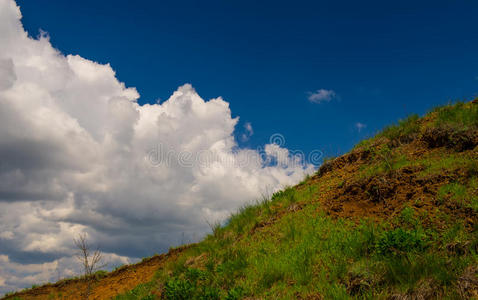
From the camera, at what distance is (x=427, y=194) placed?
758 cm

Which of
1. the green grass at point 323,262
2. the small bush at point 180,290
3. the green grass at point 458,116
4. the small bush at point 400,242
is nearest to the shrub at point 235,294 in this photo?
the green grass at point 323,262

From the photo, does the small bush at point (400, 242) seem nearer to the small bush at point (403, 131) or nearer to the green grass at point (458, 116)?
the green grass at point (458, 116)

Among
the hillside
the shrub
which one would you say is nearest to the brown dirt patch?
the hillside

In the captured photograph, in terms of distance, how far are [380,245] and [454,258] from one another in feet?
4.21

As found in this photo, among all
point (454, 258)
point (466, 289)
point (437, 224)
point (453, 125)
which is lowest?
point (466, 289)

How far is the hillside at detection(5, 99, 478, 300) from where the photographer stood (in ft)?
18.3

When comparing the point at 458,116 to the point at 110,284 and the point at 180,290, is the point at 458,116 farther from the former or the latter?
the point at 110,284

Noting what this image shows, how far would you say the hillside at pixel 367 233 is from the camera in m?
5.59

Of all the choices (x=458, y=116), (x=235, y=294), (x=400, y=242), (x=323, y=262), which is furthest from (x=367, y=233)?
(x=458, y=116)

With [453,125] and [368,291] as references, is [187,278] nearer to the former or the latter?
[368,291]

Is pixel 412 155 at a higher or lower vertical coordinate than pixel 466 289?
higher

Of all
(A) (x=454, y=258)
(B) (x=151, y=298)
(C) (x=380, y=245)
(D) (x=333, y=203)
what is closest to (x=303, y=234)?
(D) (x=333, y=203)

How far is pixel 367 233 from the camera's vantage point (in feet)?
→ 23.1

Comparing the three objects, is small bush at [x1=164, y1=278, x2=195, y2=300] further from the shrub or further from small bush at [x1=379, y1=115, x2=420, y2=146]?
small bush at [x1=379, y1=115, x2=420, y2=146]
